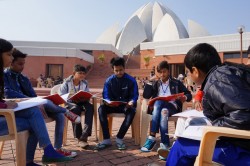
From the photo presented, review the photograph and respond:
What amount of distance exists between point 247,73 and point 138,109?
2266 mm

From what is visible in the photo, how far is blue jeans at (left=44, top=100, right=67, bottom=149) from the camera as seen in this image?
2.56 metres

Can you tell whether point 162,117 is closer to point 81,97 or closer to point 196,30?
point 81,97

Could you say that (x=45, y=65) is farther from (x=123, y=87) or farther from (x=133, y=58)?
(x=123, y=87)

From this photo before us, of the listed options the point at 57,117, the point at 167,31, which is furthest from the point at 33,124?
the point at 167,31

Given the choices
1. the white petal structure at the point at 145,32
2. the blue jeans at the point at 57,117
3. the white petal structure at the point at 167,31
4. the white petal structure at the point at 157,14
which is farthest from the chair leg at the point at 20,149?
the white petal structure at the point at 157,14

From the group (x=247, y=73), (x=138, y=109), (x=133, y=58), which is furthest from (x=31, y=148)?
(x=133, y=58)

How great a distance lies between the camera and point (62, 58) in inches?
872

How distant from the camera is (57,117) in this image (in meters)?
2.64

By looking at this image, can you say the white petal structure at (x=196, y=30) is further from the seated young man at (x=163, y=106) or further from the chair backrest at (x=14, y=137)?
the chair backrest at (x=14, y=137)

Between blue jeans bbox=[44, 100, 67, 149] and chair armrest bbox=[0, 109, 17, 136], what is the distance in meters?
0.60

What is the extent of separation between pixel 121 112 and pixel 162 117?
0.63m

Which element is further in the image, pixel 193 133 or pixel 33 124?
pixel 33 124

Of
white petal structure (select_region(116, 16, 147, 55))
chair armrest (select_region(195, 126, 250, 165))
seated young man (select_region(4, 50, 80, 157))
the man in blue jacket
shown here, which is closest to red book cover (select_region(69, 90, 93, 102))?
the man in blue jacket

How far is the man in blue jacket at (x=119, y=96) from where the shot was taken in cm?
321
